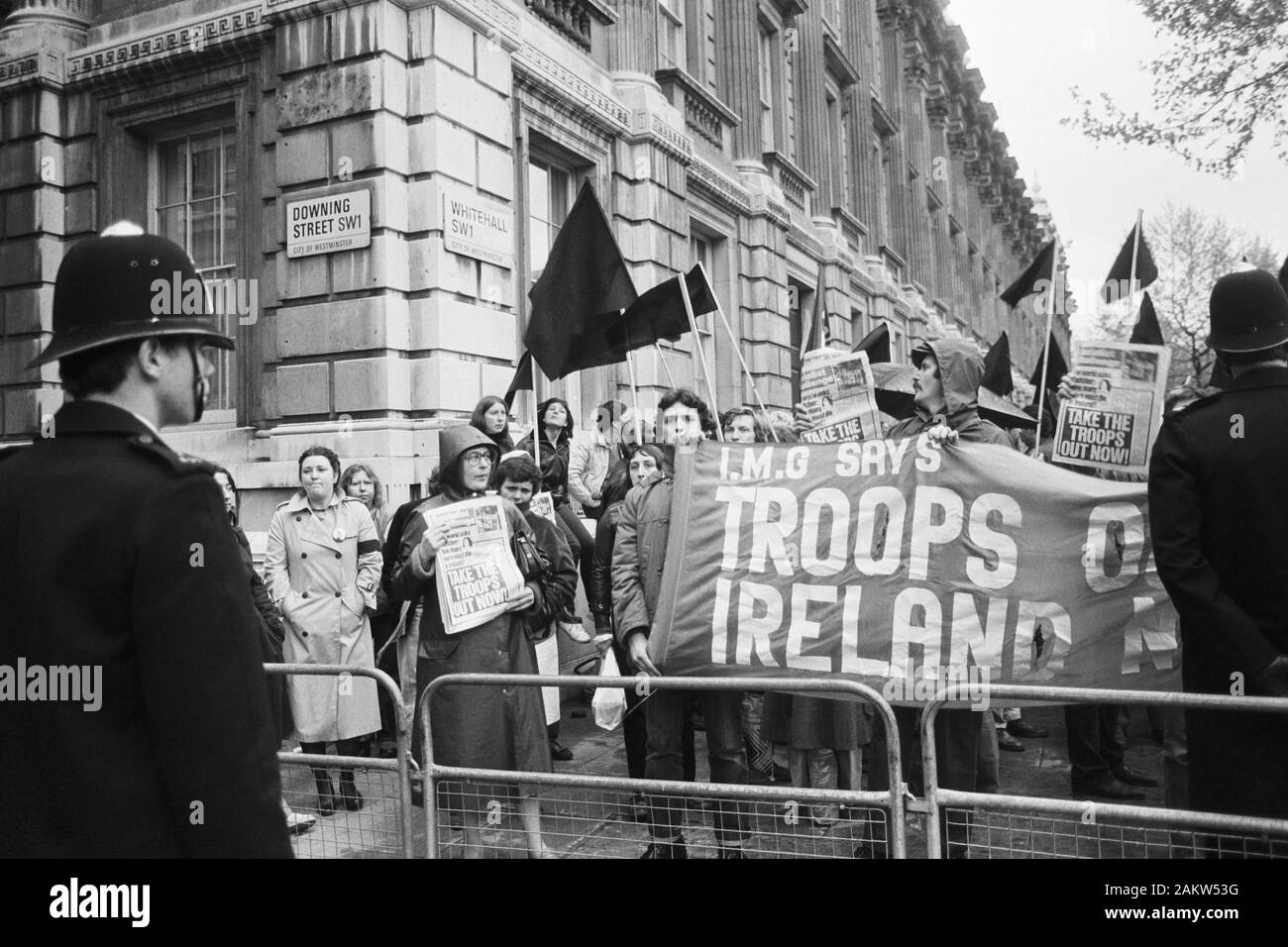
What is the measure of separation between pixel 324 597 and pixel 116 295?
440 centimetres

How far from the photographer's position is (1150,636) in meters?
4.12

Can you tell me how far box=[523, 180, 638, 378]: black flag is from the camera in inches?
237

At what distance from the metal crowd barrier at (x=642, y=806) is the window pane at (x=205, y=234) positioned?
307 inches

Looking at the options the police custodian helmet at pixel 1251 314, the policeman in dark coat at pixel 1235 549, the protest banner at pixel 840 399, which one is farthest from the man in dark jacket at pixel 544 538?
the police custodian helmet at pixel 1251 314

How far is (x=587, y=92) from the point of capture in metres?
12.1

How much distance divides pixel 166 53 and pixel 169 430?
3.79m

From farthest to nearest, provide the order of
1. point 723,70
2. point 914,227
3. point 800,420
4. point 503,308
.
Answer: point 914,227 → point 723,70 → point 503,308 → point 800,420

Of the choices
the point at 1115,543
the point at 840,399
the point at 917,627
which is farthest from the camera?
the point at 840,399

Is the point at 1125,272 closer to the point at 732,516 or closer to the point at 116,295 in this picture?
the point at 732,516

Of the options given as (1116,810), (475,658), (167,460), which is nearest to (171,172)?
(475,658)
